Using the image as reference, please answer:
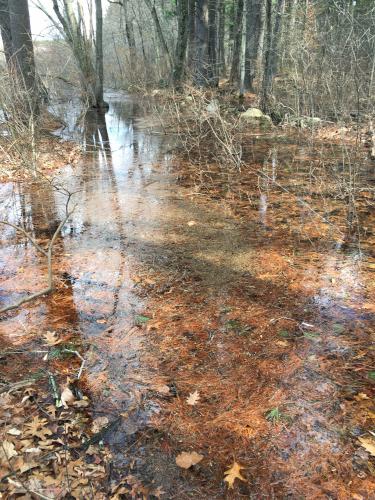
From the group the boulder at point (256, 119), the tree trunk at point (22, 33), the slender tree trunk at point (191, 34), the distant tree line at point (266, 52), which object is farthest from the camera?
the slender tree trunk at point (191, 34)

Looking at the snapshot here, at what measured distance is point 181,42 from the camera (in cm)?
1706

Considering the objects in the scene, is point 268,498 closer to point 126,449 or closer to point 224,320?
point 126,449

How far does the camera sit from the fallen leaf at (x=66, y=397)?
2879mm

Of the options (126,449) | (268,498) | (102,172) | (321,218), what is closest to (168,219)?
(321,218)

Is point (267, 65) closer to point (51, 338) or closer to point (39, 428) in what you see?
point (51, 338)

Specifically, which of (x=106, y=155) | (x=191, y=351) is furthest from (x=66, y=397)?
(x=106, y=155)

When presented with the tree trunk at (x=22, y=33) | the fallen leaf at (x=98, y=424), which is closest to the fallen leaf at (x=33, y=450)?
the fallen leaf at (x=98, y=424)

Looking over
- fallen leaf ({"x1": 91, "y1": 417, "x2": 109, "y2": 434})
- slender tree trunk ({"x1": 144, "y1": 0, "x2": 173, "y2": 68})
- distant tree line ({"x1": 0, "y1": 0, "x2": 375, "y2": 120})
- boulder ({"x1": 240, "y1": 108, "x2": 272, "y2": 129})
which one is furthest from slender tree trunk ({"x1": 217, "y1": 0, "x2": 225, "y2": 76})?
fallen leaf ({"x1": 91, "y1": 417, "x2": 109, "y2": 434})

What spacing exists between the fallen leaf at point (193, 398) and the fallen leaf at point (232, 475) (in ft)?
1.83

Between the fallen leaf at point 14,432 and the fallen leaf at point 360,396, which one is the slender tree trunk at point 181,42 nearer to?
the fallen leaf at point 360,396

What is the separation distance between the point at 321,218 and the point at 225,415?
153 inches

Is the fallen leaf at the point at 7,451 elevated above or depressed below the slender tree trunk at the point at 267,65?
below

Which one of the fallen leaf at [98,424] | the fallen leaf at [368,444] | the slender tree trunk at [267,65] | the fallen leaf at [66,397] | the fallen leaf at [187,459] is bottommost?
the fallen leaf at [187,459]

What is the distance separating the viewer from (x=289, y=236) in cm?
538
